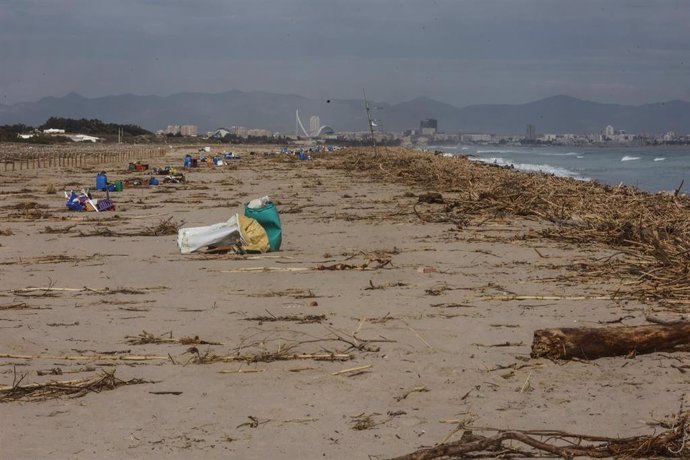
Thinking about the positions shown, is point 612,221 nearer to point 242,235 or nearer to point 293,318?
point 242,235

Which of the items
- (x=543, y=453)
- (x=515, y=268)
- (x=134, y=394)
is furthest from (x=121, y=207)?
(x=543, y=453)

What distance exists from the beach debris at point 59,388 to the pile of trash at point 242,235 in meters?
5.19

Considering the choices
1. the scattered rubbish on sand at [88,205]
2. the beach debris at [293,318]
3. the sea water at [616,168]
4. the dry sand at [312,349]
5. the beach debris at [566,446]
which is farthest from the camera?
the sea water at [616,168]

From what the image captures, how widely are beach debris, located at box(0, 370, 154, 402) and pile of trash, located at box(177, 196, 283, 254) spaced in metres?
5.19

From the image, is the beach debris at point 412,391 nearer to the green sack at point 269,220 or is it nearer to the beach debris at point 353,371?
the beach debris at point 353,371

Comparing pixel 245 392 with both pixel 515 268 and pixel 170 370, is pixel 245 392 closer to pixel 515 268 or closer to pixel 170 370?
pixel 170 370

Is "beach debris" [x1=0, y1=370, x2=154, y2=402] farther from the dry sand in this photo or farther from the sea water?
the sea water

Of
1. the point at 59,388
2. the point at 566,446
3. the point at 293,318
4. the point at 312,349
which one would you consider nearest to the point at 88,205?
the point at 293,318

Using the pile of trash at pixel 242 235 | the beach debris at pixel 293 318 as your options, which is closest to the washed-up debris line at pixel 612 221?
the beach debris at pixel 293 318

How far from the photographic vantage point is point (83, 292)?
7.91 metres

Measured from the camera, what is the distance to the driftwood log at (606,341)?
525cm

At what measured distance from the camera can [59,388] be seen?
15.9ft

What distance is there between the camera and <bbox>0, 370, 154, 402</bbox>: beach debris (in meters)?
4.72

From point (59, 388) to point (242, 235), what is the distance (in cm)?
537
